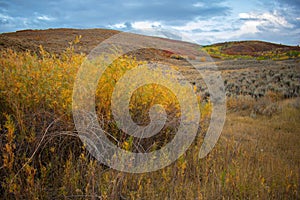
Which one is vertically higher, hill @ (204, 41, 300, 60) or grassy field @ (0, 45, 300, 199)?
hill @ (204, 41, 300, 60)

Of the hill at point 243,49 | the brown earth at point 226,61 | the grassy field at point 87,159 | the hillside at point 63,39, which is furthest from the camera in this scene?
the hill at point 243,49

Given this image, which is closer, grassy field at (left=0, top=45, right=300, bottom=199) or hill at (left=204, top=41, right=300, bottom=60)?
grassy field at (left=0, top=45, right=300, bottom=199)

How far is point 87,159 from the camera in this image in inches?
111

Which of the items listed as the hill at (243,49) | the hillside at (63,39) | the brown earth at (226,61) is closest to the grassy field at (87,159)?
the brown earth at (226,61)

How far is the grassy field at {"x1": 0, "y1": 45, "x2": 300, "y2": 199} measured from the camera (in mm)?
2596

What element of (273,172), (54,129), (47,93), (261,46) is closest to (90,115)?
(54,129)

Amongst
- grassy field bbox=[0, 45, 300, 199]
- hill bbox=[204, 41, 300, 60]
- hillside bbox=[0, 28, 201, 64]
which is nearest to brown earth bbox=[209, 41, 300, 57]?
hill bbox=[204, 41, 300, 60]

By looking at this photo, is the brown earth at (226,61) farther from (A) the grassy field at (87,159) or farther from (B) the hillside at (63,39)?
(A) the grassy field at (87,159)

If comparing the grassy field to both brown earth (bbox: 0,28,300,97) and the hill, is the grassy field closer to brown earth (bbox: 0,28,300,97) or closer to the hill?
brown earth (bbox: 0,28,300,97)

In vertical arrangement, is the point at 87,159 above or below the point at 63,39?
below

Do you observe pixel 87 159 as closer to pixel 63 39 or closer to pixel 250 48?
pixel 63 39

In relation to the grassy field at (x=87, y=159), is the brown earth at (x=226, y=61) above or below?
above

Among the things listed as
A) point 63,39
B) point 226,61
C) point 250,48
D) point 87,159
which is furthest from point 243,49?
point 87,159

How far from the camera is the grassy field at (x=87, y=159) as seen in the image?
2.60 m
